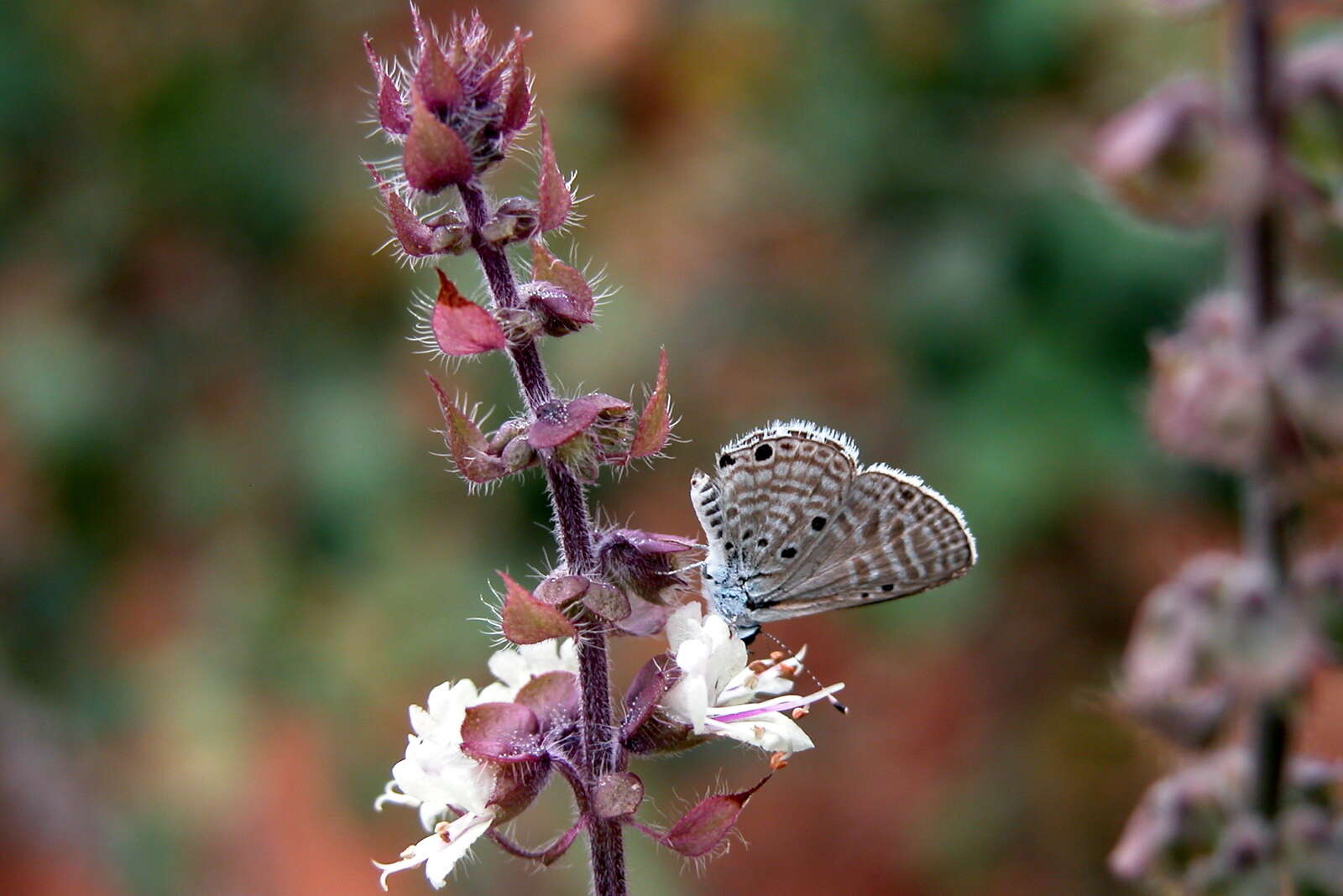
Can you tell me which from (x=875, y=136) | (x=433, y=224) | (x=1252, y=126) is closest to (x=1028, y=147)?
(x=875, y=136)

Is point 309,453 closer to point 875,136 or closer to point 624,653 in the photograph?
point 624,653

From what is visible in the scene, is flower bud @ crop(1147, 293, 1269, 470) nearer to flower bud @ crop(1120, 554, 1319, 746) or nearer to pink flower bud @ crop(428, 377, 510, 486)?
flower bud @ crop(1120, 554, 1319, 746)

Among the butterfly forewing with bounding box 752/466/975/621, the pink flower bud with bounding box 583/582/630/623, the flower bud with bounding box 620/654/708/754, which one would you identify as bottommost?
the flower bud with bounding box 620/654/708/754

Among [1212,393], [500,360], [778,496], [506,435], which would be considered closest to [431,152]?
[506,435]

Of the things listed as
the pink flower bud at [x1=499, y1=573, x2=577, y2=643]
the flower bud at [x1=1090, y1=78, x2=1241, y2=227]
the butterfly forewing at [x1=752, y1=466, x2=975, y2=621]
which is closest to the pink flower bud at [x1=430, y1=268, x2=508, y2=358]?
the pink flower bud at [x1=499, y1=573, x2=577, y2=643]

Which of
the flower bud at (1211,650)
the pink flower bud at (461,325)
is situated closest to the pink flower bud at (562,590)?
the pink flower bud at (461,325)

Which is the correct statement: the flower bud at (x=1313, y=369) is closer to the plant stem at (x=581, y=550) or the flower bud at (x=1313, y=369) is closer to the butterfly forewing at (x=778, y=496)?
the butterfly forewing at (x=778, y=496)
